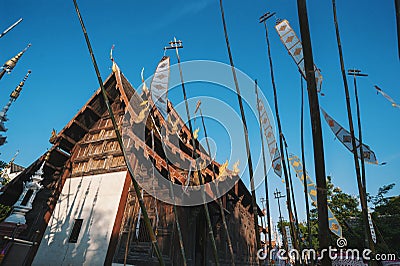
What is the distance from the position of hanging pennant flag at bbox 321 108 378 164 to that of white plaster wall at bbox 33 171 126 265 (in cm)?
546

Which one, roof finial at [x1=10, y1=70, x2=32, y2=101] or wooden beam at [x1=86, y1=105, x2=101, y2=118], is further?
wooden beam at [x1=86, y1=105, x2=101, y2=118]

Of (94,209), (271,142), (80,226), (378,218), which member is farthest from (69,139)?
(378,218)

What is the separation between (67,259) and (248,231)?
972 cm

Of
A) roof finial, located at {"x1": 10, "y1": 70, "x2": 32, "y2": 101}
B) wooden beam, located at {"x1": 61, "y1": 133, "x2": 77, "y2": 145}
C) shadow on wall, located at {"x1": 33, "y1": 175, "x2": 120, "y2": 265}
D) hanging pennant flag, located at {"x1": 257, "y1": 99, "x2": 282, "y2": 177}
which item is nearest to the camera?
hanging pennant flag, located at {"x1": 257, "y1": 99, "x2": 282, "y2": 177}

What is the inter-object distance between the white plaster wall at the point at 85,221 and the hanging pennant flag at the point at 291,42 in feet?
17.7

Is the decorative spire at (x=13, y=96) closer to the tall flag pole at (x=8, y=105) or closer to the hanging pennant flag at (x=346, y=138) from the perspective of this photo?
the tall flag pole at (x=8, y=105)

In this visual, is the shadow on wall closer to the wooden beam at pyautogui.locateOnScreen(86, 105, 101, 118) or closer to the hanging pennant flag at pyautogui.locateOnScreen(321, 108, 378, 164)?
the wooden beam at pyautogui.locateOnScreen(86, 105, 101, 118)

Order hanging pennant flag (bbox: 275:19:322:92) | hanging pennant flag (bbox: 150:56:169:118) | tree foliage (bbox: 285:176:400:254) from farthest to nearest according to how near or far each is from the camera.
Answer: tree foliage (bbox: 285:176:400:254), hanging pennant flag (bbox: 150:56:169:118), hanging pennant flag (bbox: 275:19:322:92)

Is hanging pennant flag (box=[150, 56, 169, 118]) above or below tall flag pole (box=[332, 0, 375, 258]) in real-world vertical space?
above

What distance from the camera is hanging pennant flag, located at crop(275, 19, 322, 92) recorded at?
12.1 feet

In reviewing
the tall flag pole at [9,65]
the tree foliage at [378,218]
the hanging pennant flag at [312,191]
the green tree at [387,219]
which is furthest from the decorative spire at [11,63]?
the green tree at [387,219]

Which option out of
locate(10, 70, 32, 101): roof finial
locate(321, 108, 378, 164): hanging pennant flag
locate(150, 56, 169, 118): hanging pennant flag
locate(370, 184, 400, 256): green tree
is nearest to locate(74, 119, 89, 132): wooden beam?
locate(10, 70, 32, 101): roof finial

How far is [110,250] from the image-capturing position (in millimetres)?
5941

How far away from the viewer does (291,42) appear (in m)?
4.11
